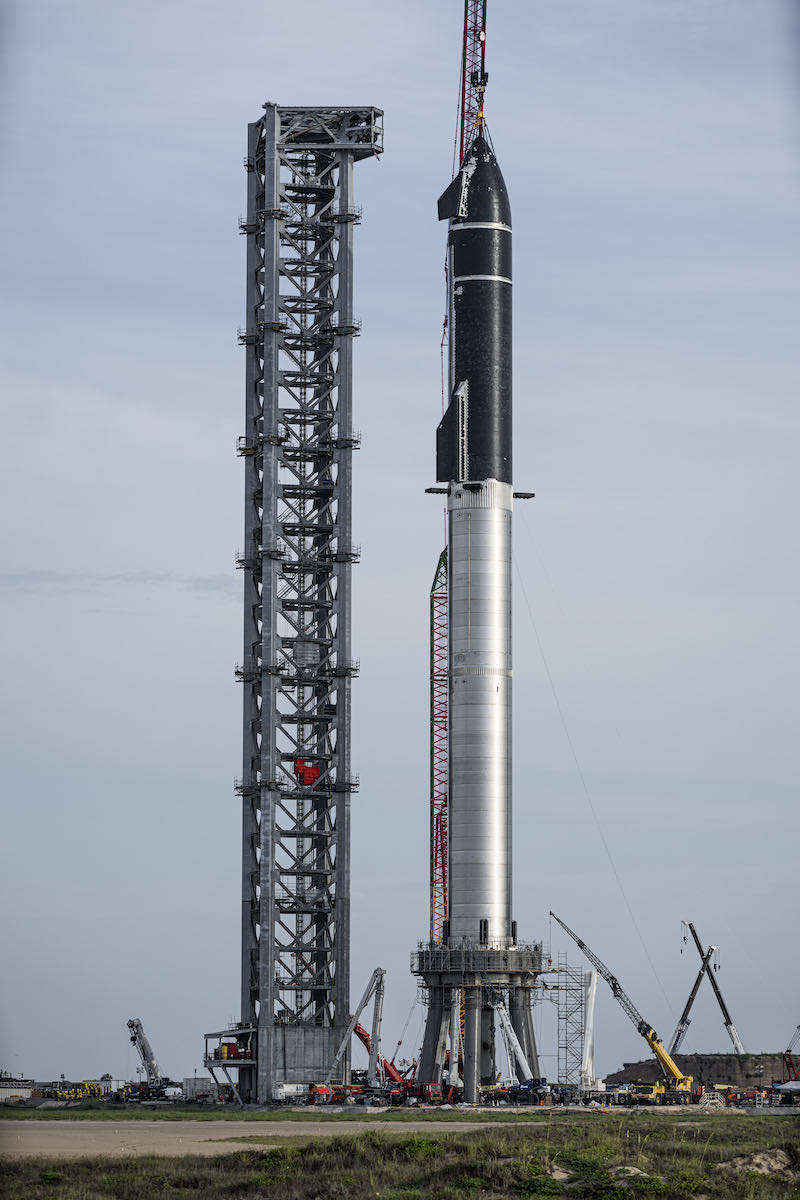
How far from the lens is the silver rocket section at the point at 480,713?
116 metres

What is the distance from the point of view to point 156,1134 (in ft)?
299

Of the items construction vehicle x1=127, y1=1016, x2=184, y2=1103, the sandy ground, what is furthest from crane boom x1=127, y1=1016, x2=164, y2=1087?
the sandy ground

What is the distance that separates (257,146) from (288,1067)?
57725 millimetres

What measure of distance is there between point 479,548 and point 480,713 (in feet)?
31.6

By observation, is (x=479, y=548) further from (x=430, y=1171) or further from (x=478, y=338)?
(x=430, y=1171)

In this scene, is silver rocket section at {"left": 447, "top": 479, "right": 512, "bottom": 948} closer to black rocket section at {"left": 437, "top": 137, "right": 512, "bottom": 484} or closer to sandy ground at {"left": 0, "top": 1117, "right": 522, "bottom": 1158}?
black rocket section at {"left": 437, "top": 137, "right": 512, "bottom": 484}

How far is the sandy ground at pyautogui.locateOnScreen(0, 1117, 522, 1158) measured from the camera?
78375mm

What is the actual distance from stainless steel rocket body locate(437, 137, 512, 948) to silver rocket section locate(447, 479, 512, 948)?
0.06 meters

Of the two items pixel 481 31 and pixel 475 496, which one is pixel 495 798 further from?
pixel 481 31

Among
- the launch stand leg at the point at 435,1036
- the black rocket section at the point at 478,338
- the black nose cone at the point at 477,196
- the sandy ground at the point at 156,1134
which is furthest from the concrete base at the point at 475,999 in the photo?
the black nose cone at the point at 477,196

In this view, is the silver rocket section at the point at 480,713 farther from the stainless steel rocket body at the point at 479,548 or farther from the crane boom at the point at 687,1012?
the crane boom at the point at 687,1012

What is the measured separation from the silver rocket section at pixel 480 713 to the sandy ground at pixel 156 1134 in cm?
1949

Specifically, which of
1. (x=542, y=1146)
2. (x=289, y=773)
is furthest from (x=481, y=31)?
(x=542, y=1146)

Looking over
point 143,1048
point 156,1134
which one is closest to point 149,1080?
point 143,1048
